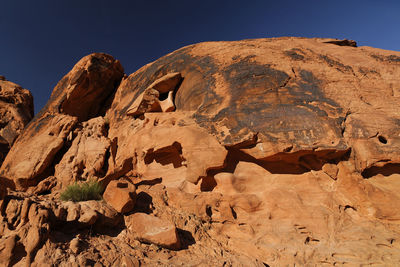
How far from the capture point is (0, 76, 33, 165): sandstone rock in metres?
11.2

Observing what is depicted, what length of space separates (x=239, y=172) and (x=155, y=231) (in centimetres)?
255

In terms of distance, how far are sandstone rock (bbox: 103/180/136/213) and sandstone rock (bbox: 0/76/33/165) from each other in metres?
8.33

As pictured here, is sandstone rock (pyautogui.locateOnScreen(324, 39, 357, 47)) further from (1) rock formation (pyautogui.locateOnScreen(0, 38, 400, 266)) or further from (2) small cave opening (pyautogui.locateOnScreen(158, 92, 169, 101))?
(2) small cave opening (pyautogui.locateOnScreen(158, 92, 169, 101))

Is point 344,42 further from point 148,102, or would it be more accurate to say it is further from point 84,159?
point 84,159

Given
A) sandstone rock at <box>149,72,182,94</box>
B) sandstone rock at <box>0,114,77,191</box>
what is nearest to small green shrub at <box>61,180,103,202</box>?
sandstone rock at <box>0,114,77,191</box>

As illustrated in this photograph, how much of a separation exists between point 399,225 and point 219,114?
187 inches

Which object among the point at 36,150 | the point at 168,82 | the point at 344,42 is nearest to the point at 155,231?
the point at 168,82

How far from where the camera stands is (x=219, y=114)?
21.1ft

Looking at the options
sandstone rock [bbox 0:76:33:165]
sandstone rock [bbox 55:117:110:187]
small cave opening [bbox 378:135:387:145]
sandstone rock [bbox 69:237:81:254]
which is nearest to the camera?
sandstone rock [bbox 69:237:81:254]

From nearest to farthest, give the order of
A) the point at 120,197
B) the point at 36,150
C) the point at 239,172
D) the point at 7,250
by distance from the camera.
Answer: the point at 7,250 → the point at 120,197 → the point at 239,172 → the point at 36,150

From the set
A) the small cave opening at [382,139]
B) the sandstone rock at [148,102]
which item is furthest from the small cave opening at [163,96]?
the small cave opening at [382,139]

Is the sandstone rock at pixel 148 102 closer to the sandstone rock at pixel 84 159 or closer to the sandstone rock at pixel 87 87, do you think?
the sandstone rock at pixel 84 159

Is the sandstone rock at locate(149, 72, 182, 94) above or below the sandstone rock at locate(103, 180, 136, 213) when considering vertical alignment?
above

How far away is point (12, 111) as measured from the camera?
12.1 metres
